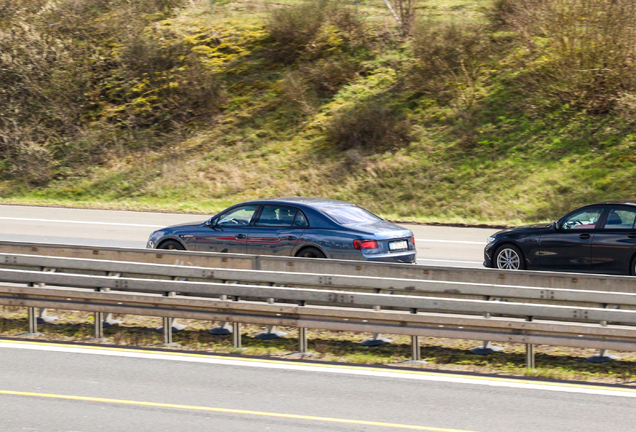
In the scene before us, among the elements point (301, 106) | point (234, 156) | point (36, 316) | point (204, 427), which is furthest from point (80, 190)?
point (204, 427)

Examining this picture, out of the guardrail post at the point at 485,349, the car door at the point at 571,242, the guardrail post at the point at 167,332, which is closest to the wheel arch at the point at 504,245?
the car door at the point at 571,242

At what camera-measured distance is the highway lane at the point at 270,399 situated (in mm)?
6613

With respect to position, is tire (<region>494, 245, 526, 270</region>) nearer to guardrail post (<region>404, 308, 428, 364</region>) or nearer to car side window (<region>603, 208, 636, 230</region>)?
car side window (<region>603, 208, 636, 230</region>)

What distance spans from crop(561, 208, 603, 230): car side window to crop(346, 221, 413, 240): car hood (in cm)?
276

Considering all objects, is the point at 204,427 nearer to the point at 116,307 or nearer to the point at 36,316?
the point at 116,307

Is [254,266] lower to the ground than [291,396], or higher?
higher

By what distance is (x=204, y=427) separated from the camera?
21.4 ft

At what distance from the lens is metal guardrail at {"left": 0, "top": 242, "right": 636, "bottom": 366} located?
8.26m

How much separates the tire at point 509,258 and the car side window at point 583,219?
3.16 ft

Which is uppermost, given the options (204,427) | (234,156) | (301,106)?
(301,106)

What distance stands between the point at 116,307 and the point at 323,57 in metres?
25.3

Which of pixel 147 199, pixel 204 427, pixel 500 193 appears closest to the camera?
pixel 204 427

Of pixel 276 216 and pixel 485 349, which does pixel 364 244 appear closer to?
pixel 276 216

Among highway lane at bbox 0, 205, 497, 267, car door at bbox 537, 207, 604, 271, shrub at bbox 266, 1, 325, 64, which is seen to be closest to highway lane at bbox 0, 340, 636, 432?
car door at bbox 537, 207, 604, 271
